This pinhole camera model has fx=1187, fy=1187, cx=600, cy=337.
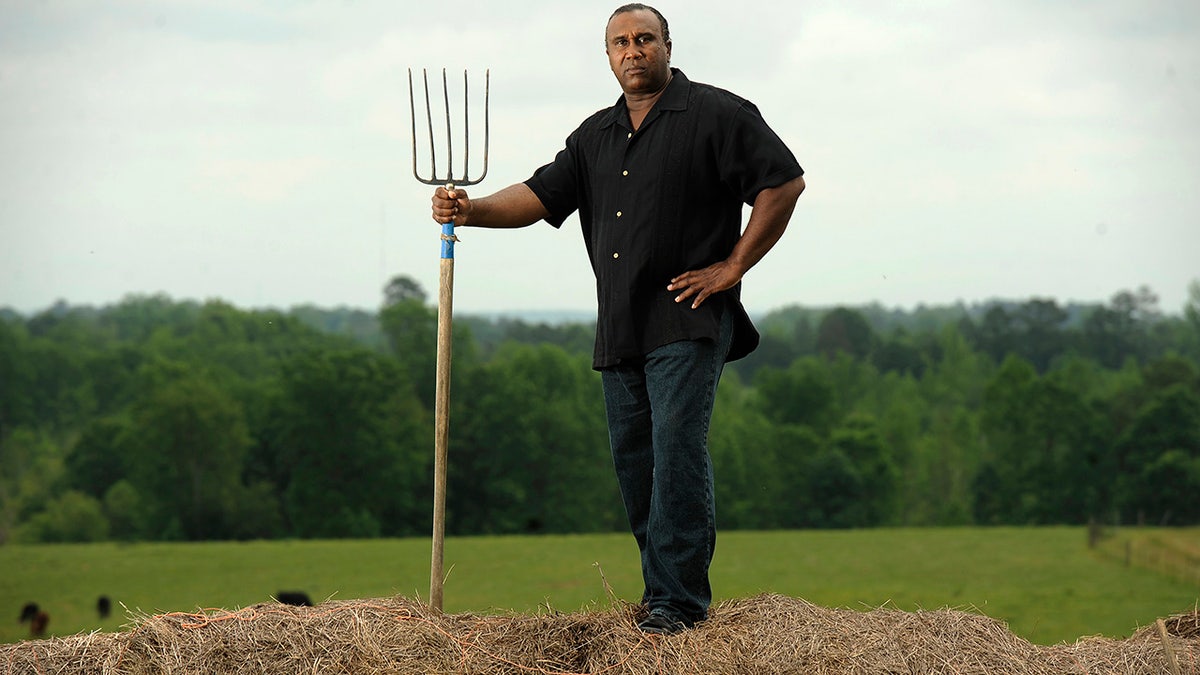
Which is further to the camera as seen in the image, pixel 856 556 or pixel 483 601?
pixel 856 556

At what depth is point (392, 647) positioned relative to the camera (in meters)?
4.18

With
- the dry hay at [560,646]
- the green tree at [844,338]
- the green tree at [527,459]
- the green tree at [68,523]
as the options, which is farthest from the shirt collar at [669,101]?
the green tree at [844,338]

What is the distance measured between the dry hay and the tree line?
127 feet

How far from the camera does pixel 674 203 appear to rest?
4543 mm

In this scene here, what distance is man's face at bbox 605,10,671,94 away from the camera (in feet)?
14.8

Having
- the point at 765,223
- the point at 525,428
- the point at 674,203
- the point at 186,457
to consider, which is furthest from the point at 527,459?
the point at 765,223

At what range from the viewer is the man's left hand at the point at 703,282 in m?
4.47

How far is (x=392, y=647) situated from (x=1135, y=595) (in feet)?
112

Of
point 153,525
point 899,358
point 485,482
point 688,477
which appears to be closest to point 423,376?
point 485,482

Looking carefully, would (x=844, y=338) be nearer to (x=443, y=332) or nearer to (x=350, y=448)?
(x=350, y=448)

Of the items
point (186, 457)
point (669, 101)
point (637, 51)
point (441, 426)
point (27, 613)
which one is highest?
point (637, 51)

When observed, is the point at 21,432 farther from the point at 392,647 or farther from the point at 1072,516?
the point at 392,647

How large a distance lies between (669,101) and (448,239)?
Result: 3.58 feet

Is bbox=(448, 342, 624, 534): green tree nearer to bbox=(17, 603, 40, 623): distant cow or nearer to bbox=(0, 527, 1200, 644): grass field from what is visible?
bbox=(0, 527, 1200, 644): grass field
